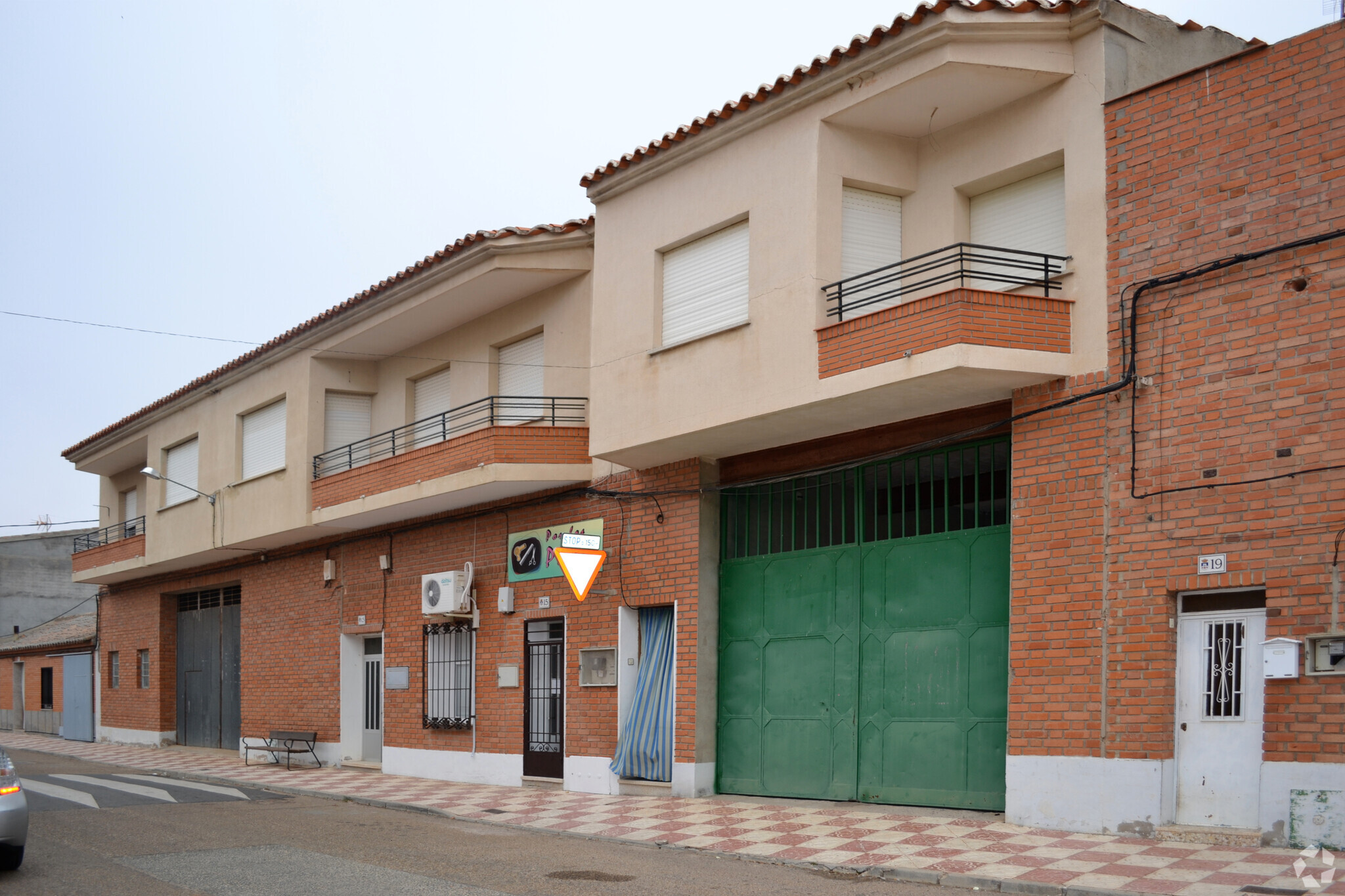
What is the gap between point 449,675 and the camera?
61.8 feet

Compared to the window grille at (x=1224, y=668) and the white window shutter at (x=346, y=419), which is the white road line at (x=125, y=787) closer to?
the white window shutter at (x=346, y=419)

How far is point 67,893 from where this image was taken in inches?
341

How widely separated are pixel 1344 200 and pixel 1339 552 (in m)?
2.66

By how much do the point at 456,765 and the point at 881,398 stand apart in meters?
9.53

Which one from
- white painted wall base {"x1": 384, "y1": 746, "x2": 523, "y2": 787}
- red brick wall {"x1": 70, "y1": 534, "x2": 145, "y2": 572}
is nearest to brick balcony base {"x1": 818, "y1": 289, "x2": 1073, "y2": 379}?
white painted wall base {"x1": 384, "y1": 746, "x2": 523, "y2": 787}

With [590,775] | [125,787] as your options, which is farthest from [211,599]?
[590,775]

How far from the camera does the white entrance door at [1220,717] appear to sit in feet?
32.5

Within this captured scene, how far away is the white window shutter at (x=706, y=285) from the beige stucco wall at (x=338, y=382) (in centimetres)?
252

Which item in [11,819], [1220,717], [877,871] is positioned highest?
[1220,717]

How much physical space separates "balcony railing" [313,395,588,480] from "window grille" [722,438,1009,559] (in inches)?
117

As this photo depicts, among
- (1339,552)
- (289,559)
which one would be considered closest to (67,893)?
(1339,552)

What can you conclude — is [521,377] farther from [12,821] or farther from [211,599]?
[211,599]

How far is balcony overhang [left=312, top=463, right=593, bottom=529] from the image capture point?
644 inches

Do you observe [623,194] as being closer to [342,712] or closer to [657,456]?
[657,456]
